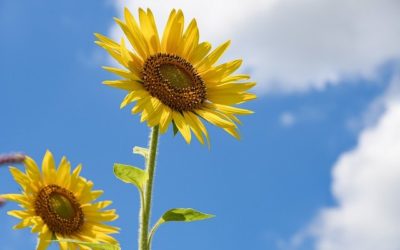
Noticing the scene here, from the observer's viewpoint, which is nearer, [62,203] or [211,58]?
[211,58]

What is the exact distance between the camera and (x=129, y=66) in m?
5.06

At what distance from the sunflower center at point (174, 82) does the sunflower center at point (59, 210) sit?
152 cm

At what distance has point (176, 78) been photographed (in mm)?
5777

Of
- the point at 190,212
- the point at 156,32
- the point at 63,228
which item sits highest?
the point at 156,32

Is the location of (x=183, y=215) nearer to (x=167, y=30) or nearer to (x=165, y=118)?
(x=165, y=118)

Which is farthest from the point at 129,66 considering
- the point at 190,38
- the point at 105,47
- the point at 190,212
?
the point at 190,212

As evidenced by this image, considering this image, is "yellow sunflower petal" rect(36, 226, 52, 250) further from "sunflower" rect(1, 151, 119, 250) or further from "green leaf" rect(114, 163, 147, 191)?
"green leaf" rect(114, 163, 147, 191)

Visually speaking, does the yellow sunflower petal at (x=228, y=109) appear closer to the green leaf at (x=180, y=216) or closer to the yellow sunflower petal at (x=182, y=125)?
the yellow sunflower petal at (x=182, y=125)

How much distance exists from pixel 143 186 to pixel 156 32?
1.60m

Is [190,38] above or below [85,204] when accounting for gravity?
above

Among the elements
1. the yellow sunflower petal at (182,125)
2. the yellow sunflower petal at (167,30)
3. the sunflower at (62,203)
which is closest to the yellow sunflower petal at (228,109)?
the yellow sunflower petal at (182,125)

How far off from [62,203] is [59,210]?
0.10 m

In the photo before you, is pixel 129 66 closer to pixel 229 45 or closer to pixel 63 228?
pixel 229 45

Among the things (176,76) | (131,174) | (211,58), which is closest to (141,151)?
(131,174)
